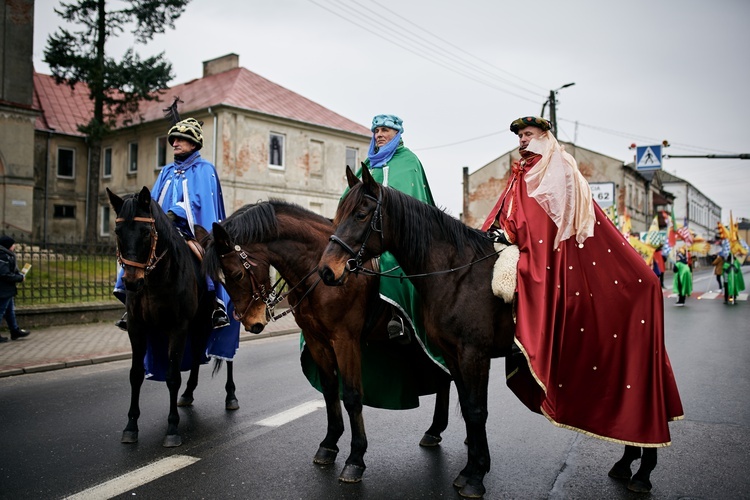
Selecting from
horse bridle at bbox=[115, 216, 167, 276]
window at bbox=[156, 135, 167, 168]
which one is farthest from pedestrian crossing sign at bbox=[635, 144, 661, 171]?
window at bbox=[156, 135, 167, 168]

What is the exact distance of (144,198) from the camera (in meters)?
4.71

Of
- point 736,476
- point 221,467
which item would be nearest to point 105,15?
point 221,467

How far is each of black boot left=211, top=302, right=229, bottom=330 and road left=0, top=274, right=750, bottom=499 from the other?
96 centimetres

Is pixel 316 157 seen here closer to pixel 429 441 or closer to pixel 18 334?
pixel 18 334

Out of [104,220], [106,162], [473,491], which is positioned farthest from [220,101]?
[473,491]

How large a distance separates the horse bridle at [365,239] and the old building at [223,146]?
24899mm

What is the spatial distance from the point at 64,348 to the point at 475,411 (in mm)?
8580

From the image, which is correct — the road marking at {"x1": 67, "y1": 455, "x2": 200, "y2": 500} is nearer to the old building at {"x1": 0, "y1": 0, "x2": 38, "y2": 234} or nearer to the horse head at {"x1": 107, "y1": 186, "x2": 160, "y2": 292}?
the horse head at {"x1": 107, "y1": 186, "x2": 160, "y2": 292}

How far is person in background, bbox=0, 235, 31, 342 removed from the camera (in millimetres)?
10211

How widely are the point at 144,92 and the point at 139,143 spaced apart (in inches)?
216

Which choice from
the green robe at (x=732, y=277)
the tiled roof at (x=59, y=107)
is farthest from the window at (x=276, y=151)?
the green robe at (x=732, y=277)

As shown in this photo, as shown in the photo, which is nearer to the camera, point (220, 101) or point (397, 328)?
point (397, 328)

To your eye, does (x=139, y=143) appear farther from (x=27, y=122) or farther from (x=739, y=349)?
(x=739, y=349)

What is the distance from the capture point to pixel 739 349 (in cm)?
995
